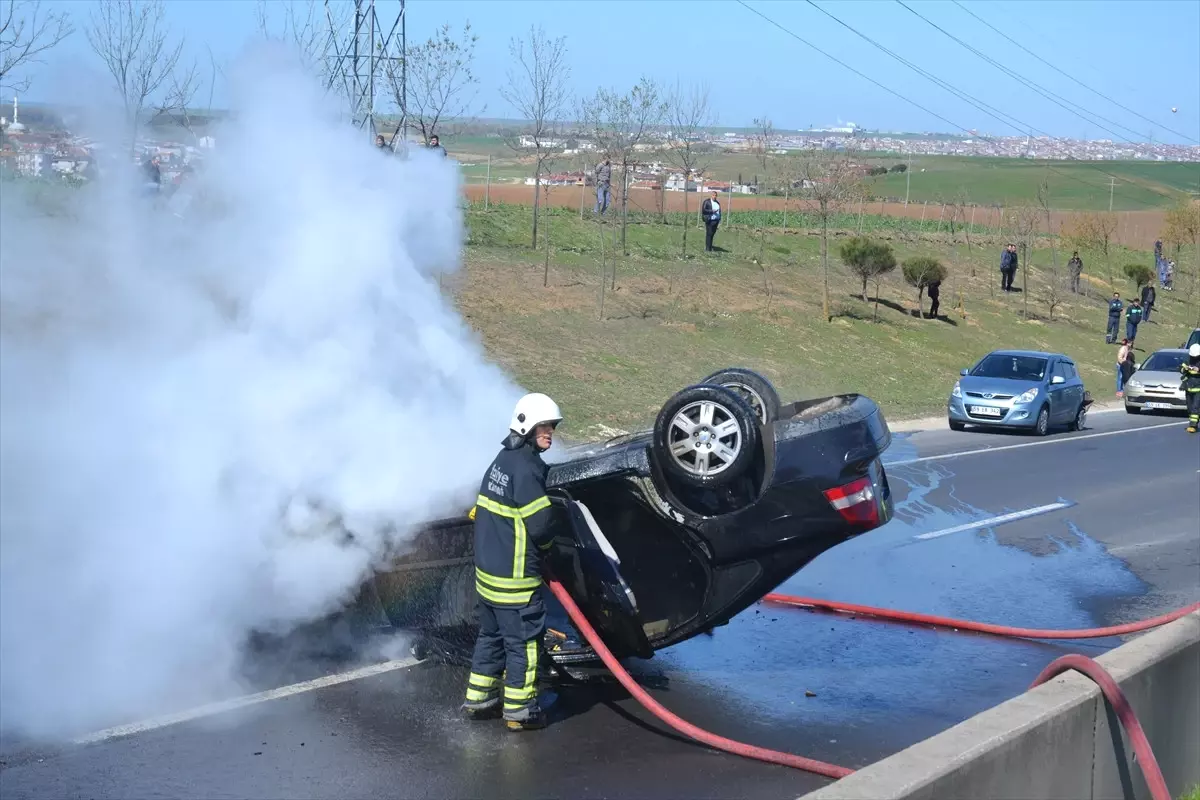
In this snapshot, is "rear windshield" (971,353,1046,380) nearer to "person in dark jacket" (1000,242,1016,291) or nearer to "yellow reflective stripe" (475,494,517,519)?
"yellow reflective stripe" (475,494,517,519)

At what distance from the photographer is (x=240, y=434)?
24.1 feet

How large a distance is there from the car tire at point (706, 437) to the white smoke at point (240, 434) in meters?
1.48

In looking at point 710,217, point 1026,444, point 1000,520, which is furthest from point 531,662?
point 710,217

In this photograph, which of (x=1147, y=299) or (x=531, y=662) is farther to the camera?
(x=1147, y=299)

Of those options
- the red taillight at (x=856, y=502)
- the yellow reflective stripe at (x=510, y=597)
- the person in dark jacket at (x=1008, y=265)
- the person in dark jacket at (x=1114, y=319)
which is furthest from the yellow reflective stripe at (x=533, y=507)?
the person in dark jacket at (x=1008, y=265)

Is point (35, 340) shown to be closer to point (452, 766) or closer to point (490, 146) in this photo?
point (452, 766)

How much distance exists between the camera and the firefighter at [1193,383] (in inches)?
906

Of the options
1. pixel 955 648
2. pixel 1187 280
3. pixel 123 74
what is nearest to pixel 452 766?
pixel 955 648

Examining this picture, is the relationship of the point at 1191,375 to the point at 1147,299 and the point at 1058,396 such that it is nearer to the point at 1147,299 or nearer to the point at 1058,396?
the point at 1058,396

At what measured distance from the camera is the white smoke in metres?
7.05

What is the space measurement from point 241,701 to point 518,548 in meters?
1.74

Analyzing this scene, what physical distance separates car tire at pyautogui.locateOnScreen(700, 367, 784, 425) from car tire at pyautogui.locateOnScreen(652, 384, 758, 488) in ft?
3.80

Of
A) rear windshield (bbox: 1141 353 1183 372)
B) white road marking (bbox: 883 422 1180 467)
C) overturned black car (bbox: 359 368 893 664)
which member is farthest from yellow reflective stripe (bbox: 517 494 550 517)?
rear windshield (bbox: 1141 353 1183 372)

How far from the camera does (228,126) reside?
7980mm
